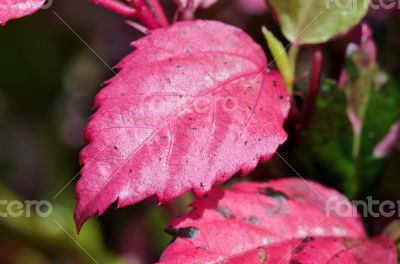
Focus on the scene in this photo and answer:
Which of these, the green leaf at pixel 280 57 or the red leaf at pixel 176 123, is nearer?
the red leaf at pixel 176 123

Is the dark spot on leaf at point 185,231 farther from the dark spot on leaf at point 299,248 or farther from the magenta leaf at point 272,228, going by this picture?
the dark spot on leaf at point 299,248

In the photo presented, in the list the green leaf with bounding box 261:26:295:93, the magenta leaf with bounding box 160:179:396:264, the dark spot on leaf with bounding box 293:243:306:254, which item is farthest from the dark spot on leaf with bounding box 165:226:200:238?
the green leaf with bounding box 261:26:295:93

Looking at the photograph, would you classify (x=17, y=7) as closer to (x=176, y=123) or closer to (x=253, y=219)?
(x=176, y=123)

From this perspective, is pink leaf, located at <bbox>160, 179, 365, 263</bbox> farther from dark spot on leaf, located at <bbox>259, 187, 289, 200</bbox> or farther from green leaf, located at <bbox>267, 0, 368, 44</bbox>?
green leaf, located at <bbox>267, 0, 368, 44</bbox>

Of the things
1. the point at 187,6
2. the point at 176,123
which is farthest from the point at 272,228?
the point at 187,6

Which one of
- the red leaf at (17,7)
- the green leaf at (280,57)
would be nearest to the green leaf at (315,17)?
the green leaf at (280,57)

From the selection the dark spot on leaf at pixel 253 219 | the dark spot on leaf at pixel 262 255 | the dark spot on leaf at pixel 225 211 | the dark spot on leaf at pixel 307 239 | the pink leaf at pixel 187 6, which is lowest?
the dark spot on leaf at pixel 307 239

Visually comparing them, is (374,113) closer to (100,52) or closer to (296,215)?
(296,215)
